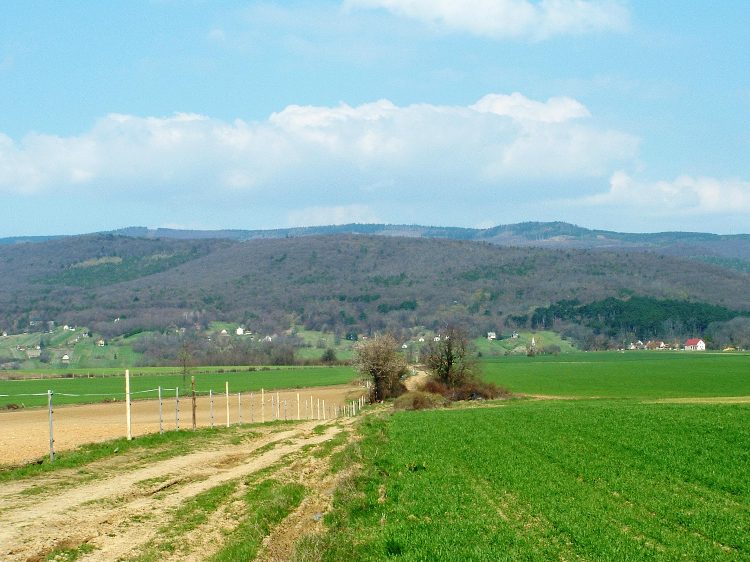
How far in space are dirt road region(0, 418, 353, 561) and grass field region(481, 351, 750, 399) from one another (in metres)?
49.2

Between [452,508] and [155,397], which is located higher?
[452,508]

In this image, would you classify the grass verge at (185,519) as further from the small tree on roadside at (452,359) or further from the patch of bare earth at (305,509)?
the small tree on roadside at (452,359)

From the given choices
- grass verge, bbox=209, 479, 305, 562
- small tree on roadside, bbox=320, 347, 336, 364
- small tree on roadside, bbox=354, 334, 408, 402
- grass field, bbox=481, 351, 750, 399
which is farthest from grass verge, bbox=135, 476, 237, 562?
small tree on roadside, bbox=320, 347, 336, 364

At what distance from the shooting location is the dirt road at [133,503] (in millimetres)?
12641

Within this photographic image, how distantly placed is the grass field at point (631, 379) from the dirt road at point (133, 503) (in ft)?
161

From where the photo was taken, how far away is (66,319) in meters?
Result: 192

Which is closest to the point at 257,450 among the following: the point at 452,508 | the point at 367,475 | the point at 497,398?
the point at 367,475

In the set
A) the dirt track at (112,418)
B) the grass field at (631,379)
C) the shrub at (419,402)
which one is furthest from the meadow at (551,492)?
the grass field at (631,379)

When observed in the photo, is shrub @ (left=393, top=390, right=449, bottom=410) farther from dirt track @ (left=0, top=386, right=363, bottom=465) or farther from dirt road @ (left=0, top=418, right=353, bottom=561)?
dirt road @ (left=0, top=418, right=353, bottom=561)

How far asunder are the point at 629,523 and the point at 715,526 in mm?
1289

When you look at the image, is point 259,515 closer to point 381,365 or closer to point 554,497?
point 554,497

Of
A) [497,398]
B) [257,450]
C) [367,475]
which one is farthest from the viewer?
[497,398]

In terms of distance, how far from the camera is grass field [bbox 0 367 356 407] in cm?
7675

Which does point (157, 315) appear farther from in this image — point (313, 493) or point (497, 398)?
point (313, 493)
